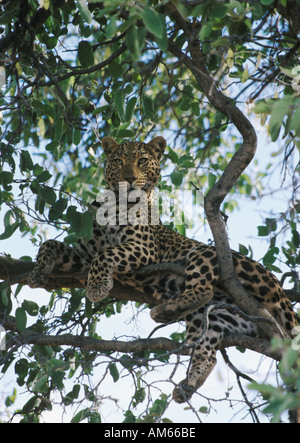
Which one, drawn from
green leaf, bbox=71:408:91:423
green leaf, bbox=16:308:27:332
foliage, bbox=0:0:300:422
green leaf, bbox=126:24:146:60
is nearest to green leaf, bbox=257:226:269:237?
foliage, bbox=0:0:300:422

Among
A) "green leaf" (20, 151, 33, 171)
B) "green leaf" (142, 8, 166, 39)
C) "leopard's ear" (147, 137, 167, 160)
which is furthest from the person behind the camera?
"leopard's ear" (147, 137, 167, 160)

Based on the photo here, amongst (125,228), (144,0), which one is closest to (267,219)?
(125,228)

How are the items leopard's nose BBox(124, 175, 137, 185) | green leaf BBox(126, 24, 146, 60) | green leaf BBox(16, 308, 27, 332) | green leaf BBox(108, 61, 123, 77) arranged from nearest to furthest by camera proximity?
green leaf BBox(126, 24, 146, 60), green leaf BBox(16, 308, 27, 332), green leaf BBox(108, 61, 123, 77), leopard's nose BBox(124, 175, 137, 185)

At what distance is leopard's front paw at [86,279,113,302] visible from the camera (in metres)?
5.35

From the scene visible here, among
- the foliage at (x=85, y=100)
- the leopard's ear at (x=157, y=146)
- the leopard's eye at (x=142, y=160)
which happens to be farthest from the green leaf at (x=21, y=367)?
the leopard's ear at (x=157, y=146)

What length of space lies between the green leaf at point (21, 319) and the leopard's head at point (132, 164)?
2.23 metres

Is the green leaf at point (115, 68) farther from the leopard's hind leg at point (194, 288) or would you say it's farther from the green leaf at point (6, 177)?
the leopard's hind leg at point (194, 288)

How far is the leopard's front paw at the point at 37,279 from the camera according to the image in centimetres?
527

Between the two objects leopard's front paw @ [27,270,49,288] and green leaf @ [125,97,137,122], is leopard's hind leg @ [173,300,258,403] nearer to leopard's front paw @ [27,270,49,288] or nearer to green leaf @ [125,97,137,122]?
leopard's front paw @ [27,270,49,288]

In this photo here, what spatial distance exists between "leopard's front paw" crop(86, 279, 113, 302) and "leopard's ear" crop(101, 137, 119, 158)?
6.02ft

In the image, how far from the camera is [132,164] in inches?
258

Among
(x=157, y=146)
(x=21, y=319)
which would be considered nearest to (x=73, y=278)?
(x=21, y=319)
